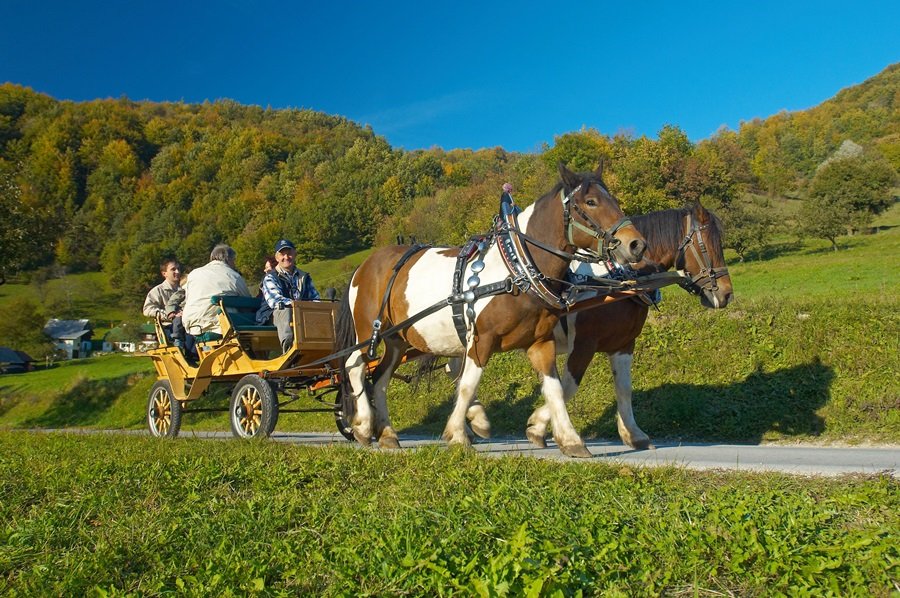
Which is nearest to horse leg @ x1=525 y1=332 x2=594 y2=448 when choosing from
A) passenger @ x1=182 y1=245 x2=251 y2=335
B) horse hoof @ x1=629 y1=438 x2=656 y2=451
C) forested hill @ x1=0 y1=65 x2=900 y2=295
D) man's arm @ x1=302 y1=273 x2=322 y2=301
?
horse hoof @ x1=629 y1=438 x2=656 y2=451

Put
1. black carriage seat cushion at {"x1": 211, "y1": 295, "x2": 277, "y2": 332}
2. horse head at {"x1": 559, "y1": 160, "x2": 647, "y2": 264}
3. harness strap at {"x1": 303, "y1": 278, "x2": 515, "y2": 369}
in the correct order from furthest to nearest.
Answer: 1. black carriage seat cushion at {"x1": 211, "y1": 295, "x2": 277, "y2": 332}
2. harness strap at {"x1": 303, "y1": 278, "x2": 515, "y2": 369}
3. horse head at {"x1": 559, "y1": 160, "x2": 647, "y2": 264}

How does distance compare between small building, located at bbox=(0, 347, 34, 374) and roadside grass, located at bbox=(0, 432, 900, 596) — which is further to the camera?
small building, located at bbox=(0, 347, 34, 374)

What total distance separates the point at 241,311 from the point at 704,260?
5.82 m

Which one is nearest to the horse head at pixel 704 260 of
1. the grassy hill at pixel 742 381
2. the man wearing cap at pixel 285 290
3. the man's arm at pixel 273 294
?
the grassy hill at pixel 742 381

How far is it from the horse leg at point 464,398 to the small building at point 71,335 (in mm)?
58234

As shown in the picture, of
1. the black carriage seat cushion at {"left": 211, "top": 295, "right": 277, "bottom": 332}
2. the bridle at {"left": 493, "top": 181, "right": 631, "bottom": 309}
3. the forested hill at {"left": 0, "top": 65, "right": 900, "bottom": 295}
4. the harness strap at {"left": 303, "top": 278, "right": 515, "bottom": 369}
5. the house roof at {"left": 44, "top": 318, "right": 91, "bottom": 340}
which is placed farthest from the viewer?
the house roof at {"left": 44, "top": 318, "right": 91, "bottom": 340}

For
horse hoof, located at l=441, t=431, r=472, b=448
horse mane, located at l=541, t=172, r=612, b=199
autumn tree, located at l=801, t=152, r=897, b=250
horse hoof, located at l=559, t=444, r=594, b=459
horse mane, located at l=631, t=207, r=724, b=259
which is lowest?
horse hoof, located at l=559, t=444, r=594, b=459

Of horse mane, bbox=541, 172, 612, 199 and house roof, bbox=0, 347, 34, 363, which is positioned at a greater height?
horse mane, bbox=541, 172, 612, 199

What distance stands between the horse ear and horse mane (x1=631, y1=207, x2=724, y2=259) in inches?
69.1

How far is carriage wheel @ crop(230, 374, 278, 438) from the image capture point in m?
8.74

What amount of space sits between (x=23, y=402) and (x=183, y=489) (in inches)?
847

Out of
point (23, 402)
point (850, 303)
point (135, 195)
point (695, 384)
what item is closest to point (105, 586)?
point (695, 384)

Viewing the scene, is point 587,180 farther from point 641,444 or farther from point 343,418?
point 343,418

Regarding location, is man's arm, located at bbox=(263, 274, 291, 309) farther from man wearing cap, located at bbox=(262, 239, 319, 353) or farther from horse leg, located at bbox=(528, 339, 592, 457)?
horse leg, located at bbox=(528, 339, 592, 457)
